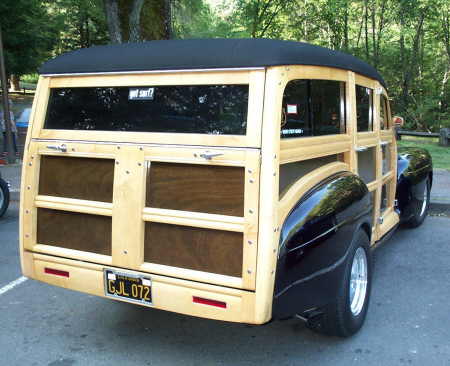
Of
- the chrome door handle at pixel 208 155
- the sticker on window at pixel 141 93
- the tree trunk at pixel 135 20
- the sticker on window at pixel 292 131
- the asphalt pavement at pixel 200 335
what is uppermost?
the tree trunk at pixel 135 20

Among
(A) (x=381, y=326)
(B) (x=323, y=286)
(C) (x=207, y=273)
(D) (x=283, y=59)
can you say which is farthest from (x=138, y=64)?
(A) (x=381, y=326)

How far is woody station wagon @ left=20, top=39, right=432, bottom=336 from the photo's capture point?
8.28ft

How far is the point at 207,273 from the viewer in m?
2.62

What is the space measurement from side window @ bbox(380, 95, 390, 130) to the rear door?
7.79 ft

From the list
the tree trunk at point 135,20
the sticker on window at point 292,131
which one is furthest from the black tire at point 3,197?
the sticker on window at point 292,131

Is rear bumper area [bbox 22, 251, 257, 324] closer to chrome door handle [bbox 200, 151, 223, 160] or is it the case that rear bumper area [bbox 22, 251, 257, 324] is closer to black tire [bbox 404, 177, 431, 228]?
chrome door handle [bbox 200, 151, 223, 160]

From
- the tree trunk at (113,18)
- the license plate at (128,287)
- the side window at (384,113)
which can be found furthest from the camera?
the tree trunk at (113,18)

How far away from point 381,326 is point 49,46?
23188 millimetres

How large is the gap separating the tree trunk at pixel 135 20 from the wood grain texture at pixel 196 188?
6080 millimetres

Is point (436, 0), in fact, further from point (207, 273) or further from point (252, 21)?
point (207, 273)

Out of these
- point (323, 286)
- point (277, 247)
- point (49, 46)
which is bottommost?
point (323, 286)

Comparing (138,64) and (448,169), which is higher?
(138,64)

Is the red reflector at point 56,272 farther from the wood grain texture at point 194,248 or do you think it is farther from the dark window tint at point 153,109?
the dark window tint at point 153,109

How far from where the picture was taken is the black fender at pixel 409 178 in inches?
203
